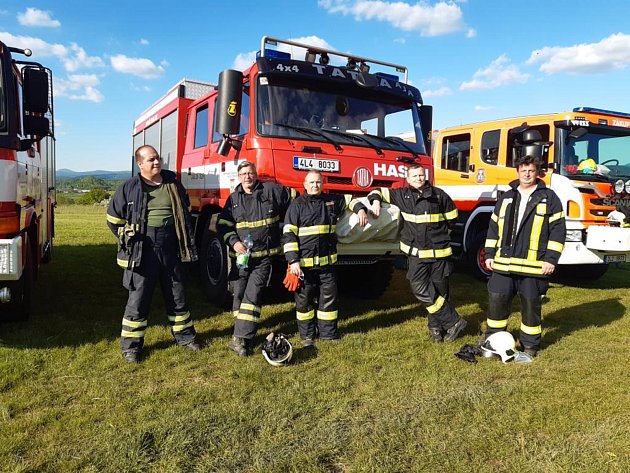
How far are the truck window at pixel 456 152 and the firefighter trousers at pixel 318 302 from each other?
4.88 m

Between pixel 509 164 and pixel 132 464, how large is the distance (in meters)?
6.83

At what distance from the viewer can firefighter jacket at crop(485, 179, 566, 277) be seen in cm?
423

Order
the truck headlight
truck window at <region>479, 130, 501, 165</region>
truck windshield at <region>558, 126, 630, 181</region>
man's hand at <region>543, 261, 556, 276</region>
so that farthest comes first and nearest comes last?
truck window at <region>479, 130, 501, 165</region> < truck windshield at <region>558, 126, 630, 181</region> < the truck headlight < man's hand at <region>543, 261, 556, 276</region>

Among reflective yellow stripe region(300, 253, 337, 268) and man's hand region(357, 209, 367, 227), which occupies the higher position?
man's hand region(357, 209, 367, 227)

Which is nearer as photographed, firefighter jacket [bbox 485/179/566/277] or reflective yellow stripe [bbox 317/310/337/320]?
firefighter jacket [bbox 485/179/566/277]

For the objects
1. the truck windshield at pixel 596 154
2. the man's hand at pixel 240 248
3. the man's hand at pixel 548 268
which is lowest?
the man's hand at pixel 548 268

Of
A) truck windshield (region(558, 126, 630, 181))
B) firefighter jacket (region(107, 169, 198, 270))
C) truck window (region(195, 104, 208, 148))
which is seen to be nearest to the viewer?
firefighter jacket (region(107, 169, 198, 270))

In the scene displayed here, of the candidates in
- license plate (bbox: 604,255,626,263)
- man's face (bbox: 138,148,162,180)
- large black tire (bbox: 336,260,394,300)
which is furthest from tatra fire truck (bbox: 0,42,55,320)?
license plate (bbox: 604,255,626,263)

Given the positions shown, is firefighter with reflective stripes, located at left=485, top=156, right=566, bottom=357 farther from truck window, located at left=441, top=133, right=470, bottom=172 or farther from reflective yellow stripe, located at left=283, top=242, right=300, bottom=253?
truck window, located at left=441, top=133, right=470, bottom=172

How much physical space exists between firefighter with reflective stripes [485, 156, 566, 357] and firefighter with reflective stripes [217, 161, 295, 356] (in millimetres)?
1899

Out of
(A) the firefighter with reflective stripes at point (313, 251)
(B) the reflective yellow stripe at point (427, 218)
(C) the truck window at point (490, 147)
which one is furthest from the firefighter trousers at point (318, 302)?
(C) the truck window at point (490, 147)

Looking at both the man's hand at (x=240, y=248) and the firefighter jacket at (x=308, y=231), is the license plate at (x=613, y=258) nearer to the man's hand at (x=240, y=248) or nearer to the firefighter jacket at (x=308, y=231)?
the firefighter jacket at (x=308, y=231)

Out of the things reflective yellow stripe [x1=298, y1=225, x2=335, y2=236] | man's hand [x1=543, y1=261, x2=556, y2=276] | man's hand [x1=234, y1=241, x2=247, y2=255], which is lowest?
man's hand [x1=543, y1=261, x2=556, y2=276]

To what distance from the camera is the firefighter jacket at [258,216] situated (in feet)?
14.6
